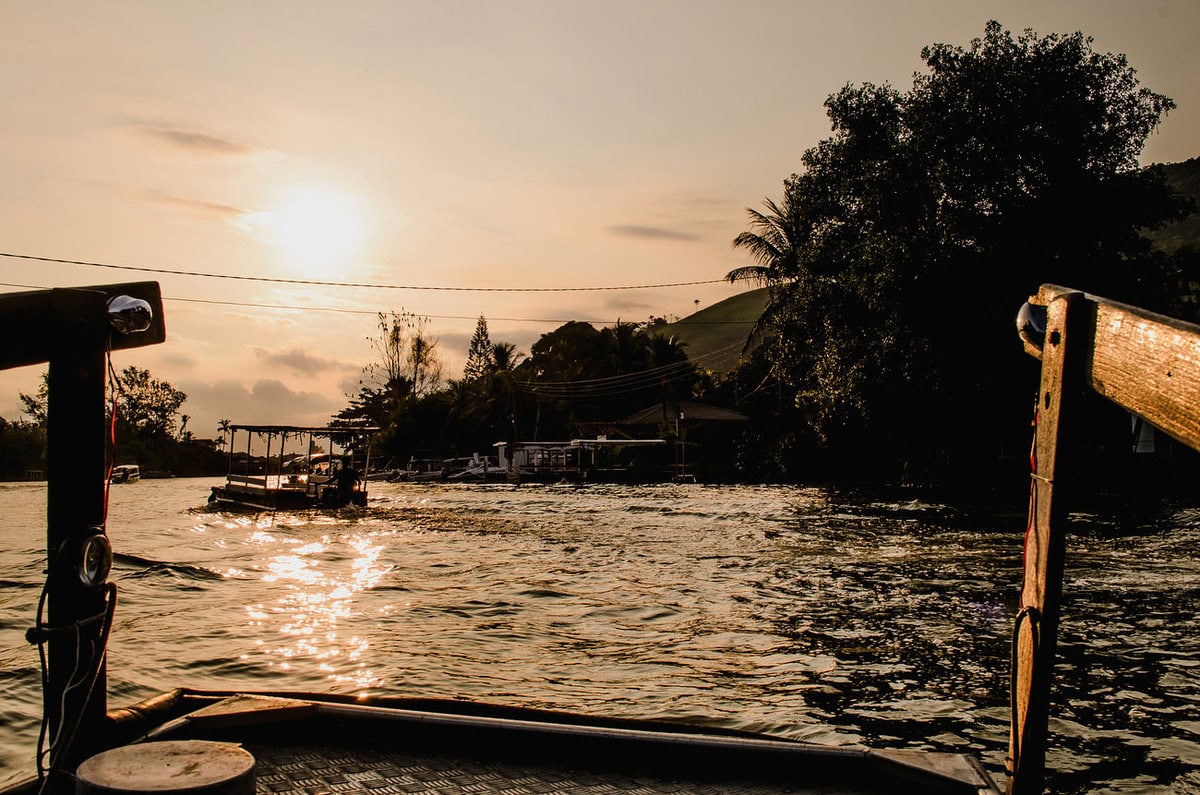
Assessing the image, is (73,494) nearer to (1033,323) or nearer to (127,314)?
(127,314)

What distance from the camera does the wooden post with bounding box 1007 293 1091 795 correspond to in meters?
2.71

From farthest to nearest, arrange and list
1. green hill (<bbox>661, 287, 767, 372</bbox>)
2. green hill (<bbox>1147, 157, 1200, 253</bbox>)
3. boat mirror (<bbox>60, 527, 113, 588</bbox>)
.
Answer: green hill (<bbox>661, 287, 767, 372</bbox>), green hill (<bbox>1147, 157, 1200, 253</bbox>), boat mirror (<bbox>60, 527, 113, 588</bbox>)

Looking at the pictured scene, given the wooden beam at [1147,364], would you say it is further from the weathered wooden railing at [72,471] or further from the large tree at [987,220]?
the large tree at [987,220]

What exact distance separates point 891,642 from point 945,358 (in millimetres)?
16701

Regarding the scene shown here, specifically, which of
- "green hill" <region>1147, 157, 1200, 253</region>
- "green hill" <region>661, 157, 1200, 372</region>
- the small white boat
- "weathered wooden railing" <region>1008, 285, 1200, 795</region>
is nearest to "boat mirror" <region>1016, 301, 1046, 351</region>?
"weathered wooden railing" <region>1008, 285, 1200, 795</region>

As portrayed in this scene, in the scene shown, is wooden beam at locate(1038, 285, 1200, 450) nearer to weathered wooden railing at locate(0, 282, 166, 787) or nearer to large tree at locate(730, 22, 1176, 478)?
weathered wooden railing at locate(0, 282, 166, 787)

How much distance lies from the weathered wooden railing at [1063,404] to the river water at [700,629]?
3.10 m

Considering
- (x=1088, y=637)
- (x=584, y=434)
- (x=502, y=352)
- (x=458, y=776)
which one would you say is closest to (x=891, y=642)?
(x=1088, y=637)

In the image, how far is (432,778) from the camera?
13.8 ft

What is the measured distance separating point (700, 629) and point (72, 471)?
790 centimetres

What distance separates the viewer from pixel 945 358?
24.4 m

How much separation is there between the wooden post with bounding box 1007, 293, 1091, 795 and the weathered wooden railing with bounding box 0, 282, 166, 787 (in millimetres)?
3462

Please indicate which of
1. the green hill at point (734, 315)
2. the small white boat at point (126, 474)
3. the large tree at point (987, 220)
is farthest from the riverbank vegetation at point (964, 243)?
the green hill at point (734, 315)

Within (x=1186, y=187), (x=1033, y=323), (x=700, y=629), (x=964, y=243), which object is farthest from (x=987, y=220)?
(x=1186, y=187)
